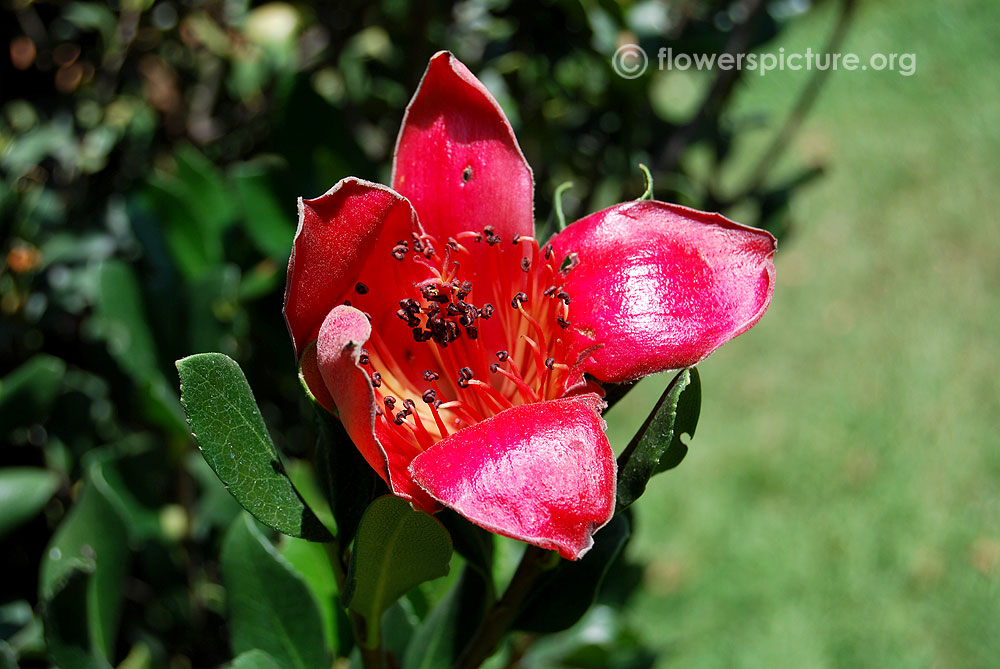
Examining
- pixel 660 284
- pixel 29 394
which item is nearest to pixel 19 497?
pixel 29 394

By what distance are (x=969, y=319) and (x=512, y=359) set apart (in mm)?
3826

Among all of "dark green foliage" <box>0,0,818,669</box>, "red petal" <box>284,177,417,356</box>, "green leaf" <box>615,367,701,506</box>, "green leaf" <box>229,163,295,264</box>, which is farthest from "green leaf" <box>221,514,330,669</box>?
"green leaf" <box>229,163,295,264</box>

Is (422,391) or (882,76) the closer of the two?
(422,391)

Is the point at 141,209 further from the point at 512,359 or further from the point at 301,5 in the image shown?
the point at 512,359

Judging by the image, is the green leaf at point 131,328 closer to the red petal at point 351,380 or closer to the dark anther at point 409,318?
the dark anther at point 409,318

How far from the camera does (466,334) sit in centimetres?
97

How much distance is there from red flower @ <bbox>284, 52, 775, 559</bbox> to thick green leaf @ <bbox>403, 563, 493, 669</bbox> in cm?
19

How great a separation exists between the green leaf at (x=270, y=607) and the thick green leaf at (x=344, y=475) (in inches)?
8.1

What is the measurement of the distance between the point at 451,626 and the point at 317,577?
236 millimetres

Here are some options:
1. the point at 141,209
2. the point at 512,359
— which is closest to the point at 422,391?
the point at 512,359

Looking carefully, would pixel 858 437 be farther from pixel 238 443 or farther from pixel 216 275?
pixel 238 443

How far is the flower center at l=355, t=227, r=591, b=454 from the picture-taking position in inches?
35.1

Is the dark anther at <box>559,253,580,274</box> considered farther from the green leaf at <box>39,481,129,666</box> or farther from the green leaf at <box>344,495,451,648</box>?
the green leaf at <box>39,481,129,666</box>

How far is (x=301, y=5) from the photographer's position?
2.03 meters
